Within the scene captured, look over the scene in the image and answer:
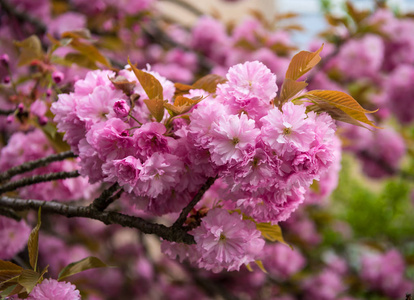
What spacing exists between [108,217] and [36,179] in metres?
0.16

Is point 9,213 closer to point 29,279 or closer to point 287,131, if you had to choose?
point 29,279

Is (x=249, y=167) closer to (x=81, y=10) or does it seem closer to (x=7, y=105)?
(x=7, y=105)

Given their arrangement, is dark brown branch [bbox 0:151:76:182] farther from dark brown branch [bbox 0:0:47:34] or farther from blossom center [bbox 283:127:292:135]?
dark brown branch [bbox 0:0:47:34]

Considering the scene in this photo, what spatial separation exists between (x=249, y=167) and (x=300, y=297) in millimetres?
1509

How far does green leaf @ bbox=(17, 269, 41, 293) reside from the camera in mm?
474

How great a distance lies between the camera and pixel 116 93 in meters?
0.53

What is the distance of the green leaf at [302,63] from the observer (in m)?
0.50

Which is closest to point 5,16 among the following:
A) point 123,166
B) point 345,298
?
point 123,166

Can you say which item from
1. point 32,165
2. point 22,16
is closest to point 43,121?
point 32,165

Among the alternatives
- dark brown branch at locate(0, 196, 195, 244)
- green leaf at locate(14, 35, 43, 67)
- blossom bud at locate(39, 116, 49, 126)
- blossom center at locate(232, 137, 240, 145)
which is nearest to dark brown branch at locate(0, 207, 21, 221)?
dark brown branch at locate(0, 196, 195, 244)

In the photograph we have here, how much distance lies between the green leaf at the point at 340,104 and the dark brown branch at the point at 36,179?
375 millimetres

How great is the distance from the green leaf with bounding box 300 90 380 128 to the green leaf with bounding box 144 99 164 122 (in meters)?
0.19

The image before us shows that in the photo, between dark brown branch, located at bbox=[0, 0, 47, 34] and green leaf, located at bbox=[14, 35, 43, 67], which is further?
dark brown branch, located at bbox=[0, 0, 47, 34]

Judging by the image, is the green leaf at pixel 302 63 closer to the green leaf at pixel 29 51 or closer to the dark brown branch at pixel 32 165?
the dark brown branch at pixel 32 165
